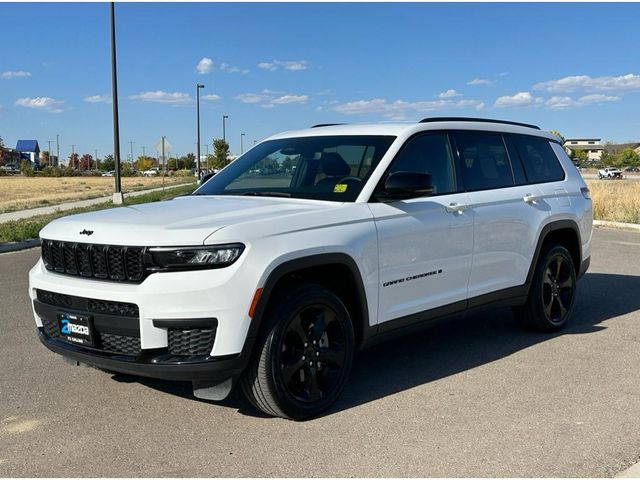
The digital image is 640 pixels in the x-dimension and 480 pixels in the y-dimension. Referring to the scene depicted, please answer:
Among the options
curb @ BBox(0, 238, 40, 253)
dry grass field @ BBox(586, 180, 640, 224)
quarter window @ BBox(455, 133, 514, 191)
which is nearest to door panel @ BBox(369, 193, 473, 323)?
quarter window @ BBox(455, 133, 514, 191)

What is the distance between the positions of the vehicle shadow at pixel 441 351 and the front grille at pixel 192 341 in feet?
2.39

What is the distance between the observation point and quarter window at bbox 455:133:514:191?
5.38 m

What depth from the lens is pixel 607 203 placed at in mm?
19234

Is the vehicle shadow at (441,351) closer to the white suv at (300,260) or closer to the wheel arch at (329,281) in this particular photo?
the white suv at (300,260)

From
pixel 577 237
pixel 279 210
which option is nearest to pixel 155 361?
pixel 279 210

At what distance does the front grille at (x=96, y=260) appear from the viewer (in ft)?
12.3

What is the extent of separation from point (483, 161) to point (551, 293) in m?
1.49

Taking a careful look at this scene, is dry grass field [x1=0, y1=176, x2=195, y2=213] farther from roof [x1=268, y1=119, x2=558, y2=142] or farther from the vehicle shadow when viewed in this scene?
the vehicle shadow

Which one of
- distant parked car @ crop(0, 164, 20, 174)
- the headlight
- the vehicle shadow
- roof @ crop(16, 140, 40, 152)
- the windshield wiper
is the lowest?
distant parked car @ crop(0, 164, 20, 174)

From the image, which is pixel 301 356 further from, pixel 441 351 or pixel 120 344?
pixel 441 351

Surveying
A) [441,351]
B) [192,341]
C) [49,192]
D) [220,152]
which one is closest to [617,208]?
[441,351]

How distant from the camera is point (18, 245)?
12977 mm

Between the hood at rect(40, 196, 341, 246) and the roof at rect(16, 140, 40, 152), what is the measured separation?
199 m

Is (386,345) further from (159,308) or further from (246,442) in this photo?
(159,308)
